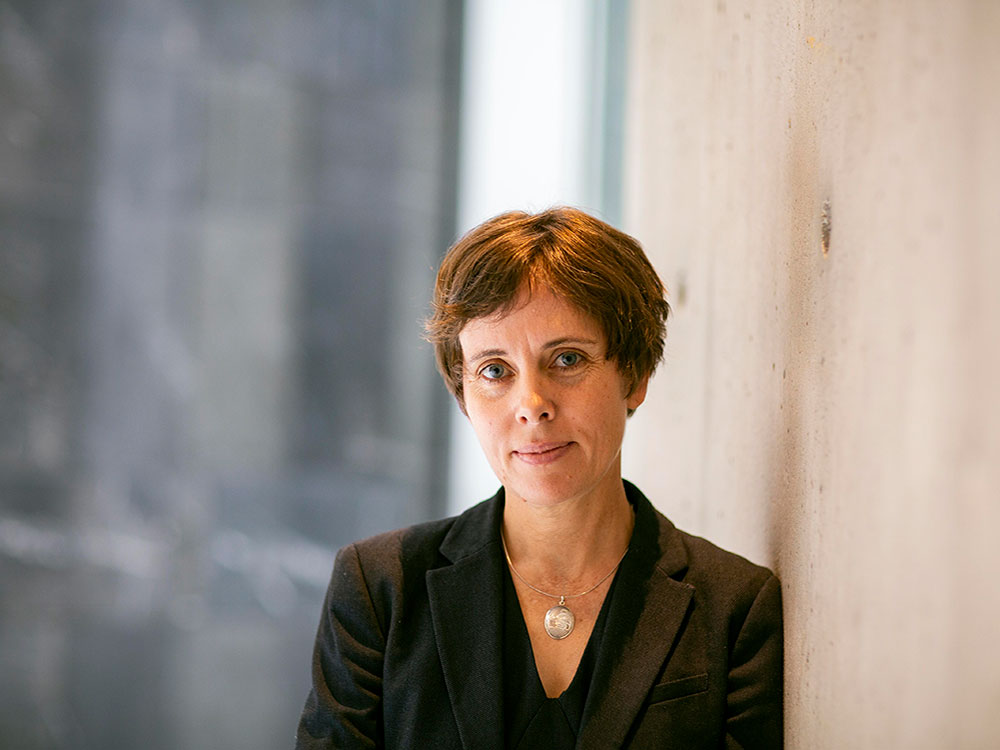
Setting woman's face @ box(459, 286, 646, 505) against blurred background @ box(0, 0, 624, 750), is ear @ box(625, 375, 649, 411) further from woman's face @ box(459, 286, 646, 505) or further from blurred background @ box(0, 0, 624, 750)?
blurred background @ box(0, 0, 624, 750)

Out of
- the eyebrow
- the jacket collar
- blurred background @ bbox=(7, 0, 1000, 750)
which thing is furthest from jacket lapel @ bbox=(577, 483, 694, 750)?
blurred background @ bbox=(7, 0, 1000, 750)

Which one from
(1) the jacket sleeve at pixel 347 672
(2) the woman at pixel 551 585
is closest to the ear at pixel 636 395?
(2) the woman at pixel 551 585

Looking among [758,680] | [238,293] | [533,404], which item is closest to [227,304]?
[238,293]

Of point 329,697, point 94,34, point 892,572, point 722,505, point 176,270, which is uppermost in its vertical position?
point 94,34

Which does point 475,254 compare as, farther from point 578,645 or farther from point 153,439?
point 153,439

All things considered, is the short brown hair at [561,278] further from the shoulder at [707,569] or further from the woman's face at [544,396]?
the shoulder at [707,569]

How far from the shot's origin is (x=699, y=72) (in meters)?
2.04

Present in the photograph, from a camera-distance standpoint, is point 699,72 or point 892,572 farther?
point 699,72

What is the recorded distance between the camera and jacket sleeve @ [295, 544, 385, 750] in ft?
5.02

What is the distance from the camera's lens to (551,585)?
158cm

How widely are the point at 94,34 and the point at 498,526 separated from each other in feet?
8.54

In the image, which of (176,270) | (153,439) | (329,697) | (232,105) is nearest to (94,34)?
(232,105)

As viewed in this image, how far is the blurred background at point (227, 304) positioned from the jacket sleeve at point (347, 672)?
6.41 ft

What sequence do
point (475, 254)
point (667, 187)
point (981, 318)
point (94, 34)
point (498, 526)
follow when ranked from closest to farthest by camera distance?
point (981, 318) → point (475, 254) → point (498, 526) → point (667, 187) → point (94, 34)
